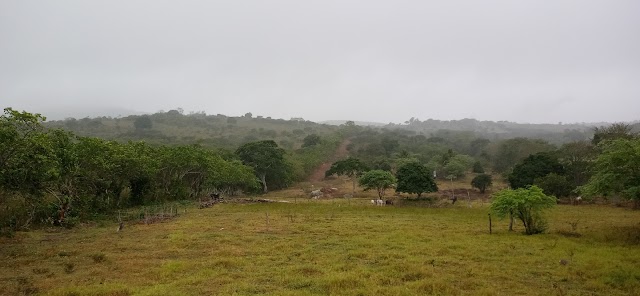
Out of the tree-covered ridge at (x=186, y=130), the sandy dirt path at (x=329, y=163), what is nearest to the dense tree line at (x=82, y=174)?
the sandy dirt path at (x=329, y=163)

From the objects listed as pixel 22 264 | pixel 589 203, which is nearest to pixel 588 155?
pixel 589 203

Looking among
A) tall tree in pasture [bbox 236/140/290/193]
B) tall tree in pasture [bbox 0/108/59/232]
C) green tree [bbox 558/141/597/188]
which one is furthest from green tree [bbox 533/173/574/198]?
tall tree in pasture [bbox 0/108/59/232]

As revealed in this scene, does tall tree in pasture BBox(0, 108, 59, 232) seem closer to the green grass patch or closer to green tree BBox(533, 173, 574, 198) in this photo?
the green grass patch

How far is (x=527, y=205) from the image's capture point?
25.5 metres

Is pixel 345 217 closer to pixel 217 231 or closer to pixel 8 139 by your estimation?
pixel 217 231

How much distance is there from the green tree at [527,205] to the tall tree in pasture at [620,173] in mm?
2310

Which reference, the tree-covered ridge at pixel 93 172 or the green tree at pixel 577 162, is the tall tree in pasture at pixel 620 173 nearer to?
the tree-covered ridge at pixel 93 172

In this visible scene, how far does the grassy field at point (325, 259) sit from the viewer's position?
14.9 metres

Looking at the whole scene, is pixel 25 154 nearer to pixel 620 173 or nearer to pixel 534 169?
pixel 620 173

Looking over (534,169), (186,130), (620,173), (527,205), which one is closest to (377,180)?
(534,169)

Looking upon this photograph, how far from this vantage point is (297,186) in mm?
74750

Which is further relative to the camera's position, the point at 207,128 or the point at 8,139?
the point at 207,128

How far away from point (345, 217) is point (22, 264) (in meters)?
22.9

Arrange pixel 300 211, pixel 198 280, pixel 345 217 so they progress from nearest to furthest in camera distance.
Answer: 1. pixel 198 280
2. pixel 345 217
3. pixel 300 211
